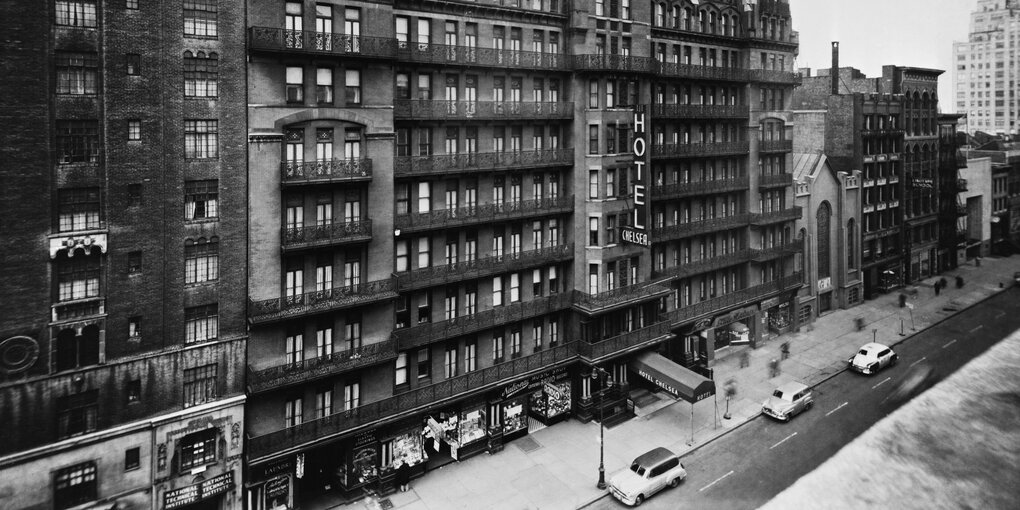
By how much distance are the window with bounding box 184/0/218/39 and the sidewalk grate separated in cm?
2983

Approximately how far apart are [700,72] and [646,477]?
33476mm

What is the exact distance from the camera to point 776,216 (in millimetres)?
57250

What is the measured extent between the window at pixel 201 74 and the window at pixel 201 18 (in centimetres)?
97

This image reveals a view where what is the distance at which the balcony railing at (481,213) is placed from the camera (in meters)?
35.7

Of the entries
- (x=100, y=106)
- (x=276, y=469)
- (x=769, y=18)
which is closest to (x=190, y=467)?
(x=276, y=469)

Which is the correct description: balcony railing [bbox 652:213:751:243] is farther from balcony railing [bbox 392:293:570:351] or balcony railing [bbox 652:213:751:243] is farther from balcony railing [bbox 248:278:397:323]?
balcony railing [bbox 248:278:397:323]

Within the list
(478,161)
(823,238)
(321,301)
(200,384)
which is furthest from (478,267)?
(823,238)

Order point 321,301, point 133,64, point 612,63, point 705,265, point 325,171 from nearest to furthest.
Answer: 1. point 133,64
2. point 325,171
3. point 321,301
4. point 612,63
5. point 705,265

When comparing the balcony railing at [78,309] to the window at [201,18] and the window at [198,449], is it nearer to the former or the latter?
the window at [198,449]

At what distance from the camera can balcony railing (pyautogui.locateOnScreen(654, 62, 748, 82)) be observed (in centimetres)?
4788

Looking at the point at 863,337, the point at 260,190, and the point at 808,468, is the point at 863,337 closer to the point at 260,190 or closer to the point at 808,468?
the point at 808,468

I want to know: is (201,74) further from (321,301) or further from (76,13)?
(321,301)

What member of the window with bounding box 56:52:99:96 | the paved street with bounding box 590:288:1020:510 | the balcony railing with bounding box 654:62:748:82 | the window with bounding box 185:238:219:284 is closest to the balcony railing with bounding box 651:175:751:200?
the balcony railing with bounding box 654:62:748:82

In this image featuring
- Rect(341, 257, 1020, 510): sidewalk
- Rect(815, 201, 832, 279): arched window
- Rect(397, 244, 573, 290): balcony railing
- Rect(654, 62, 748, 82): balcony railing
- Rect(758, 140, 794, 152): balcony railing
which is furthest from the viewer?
Rect(815, 201, 832, 279): arched window
